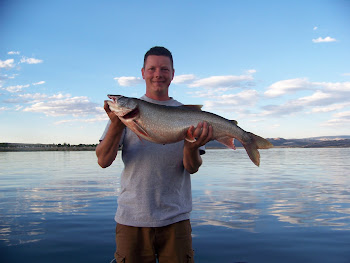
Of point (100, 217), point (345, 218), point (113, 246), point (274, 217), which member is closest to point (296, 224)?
point (274, 217)

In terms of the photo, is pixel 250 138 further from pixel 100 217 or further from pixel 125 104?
pixel 100 217

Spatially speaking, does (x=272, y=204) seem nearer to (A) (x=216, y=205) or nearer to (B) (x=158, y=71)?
(A) (x=216, y=205)

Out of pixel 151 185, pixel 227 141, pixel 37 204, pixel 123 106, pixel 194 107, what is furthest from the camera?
pixel 37 204

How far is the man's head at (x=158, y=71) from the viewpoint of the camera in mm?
4129

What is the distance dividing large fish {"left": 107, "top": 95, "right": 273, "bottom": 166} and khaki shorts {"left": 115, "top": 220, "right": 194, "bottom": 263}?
1.06m

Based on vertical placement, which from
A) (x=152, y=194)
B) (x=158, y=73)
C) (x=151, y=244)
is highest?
(x=158, y=73)

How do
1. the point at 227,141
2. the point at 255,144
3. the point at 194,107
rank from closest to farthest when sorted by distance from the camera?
1. the point at 194,107
2. the point at 227,141
3. the point at 255,144

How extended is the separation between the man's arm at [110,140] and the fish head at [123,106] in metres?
0.08

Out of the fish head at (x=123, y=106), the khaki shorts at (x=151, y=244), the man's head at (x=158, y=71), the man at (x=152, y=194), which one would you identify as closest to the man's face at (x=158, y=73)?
the man's head at (x=158, y=71)

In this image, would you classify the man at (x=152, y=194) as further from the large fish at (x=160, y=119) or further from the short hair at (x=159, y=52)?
the short hair at (x=159, y=52)

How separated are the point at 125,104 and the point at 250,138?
1903 millimetres

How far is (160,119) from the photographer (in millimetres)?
3863

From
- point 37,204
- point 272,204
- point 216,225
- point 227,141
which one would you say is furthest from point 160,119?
point 37,204

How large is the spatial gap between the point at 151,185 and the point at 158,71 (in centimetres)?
145
